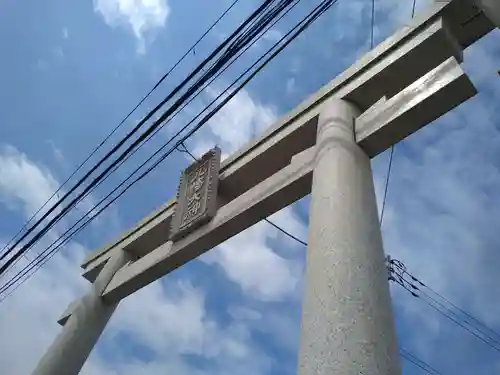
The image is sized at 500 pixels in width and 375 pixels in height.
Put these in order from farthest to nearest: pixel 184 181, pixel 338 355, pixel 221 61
→ pixel 184 181 < pixel 221 61 < pixel 338 355

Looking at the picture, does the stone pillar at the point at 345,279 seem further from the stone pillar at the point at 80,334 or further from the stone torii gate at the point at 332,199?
the stone pillar at the point at 80,334

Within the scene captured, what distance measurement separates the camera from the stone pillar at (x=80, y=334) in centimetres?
387

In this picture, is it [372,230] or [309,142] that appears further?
[309,142]

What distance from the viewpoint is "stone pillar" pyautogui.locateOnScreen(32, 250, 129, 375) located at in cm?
387

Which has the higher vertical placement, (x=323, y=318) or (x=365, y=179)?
(x=365, y=179)

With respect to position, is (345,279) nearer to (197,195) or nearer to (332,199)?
(332,199)

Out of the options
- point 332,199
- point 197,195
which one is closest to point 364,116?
point 332,199

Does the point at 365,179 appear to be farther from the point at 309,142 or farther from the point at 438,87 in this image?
the point at 309,142

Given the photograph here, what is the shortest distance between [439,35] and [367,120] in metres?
0.67

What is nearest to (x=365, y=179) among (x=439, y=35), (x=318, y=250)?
(x=318, y=250)

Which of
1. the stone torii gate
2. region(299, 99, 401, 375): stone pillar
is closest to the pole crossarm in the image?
the stone torii gate

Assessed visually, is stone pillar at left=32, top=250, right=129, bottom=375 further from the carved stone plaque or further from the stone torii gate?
the carved stone plaque

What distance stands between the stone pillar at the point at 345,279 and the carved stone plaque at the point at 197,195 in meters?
1.41

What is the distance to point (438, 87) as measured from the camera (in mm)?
2531
